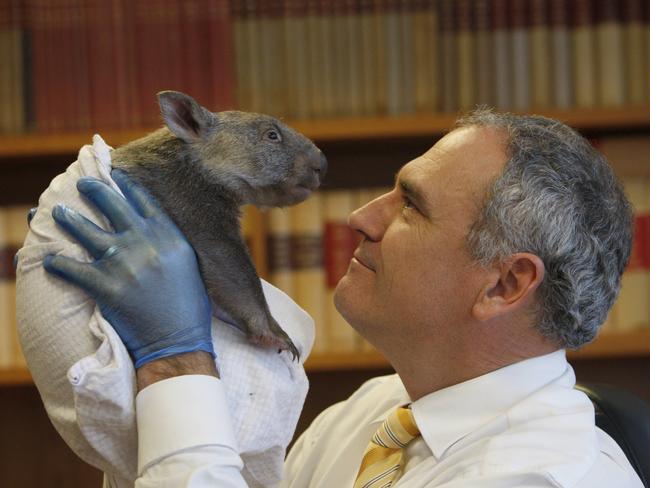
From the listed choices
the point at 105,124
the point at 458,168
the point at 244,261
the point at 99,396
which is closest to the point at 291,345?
the point at 244,261

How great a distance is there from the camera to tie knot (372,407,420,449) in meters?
1.34

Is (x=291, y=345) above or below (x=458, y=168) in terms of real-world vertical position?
below

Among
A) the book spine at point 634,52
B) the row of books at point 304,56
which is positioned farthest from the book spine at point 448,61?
the book spine at point 634,52

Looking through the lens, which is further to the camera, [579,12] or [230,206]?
[579,12]

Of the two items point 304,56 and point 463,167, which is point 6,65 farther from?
point 463,167

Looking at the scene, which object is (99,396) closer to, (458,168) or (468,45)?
(458,168)

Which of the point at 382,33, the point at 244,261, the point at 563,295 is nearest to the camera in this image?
the point at 244,261

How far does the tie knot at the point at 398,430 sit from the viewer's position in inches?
52.6

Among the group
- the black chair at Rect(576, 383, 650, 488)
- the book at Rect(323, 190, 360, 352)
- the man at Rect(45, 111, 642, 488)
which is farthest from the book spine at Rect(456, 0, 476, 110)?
the black chair at Rect(576, 383, 650, 488)

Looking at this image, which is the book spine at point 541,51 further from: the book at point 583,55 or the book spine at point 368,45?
the book spine at point 368,45

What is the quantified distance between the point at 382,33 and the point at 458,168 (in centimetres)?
86

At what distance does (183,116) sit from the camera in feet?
4.02

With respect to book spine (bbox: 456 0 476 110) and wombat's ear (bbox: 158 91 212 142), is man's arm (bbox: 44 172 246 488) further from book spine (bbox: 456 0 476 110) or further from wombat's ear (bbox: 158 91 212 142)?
book spine (bbox: 456 0 476 110)

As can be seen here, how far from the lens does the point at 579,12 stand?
83.4 inches
